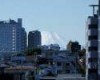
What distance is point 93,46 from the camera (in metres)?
69.2

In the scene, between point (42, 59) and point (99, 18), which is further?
point (42, 59)

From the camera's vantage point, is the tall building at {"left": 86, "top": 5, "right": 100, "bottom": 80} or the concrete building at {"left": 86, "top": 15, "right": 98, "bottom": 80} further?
the concrete building at {"left": 86, "top": 15, "right": 98, "bottom": 80}

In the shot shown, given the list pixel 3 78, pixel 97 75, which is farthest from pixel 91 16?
pixel 3 78

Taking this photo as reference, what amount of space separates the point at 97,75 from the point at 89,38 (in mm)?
5105

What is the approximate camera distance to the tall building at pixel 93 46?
225ft

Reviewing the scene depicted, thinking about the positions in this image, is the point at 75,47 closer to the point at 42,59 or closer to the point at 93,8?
the point at 42,59

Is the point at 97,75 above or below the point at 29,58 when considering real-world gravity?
below

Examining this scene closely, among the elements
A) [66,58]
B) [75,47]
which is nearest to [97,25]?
[66,58]

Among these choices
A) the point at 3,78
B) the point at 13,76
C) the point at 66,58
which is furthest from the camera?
the point at 66,58

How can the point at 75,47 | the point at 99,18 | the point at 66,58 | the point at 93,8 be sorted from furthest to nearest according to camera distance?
the point at 75,47
the point at 66,58
the point at 93,8
the point at 99,18

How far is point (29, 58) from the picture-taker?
5792 inches

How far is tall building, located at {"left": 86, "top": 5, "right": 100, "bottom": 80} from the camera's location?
68.6 m

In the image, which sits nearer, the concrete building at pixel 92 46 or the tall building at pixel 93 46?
the tall building at pixel 93 46

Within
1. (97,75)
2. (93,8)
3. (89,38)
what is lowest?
(97,75)
